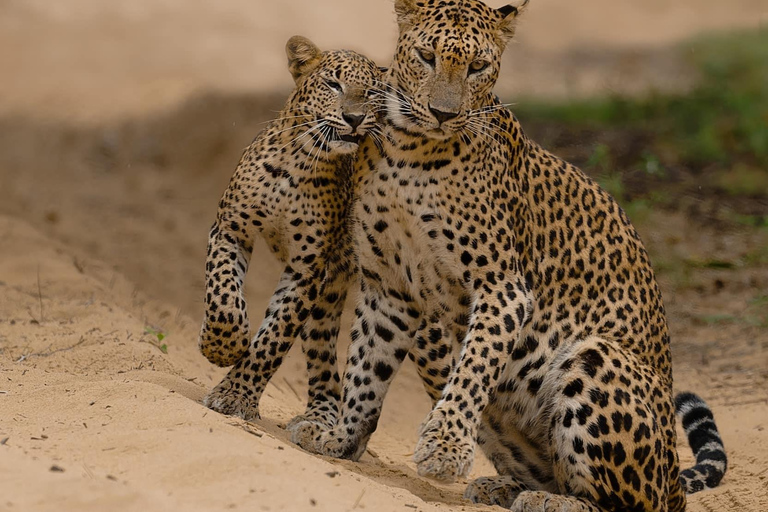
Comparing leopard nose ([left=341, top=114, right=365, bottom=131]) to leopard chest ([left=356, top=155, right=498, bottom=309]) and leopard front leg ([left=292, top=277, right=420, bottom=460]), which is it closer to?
leopard chest ([left=356, top=155, right=498, bottom=309])

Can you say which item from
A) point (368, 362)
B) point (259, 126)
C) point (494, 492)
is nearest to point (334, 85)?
point (368, 362)

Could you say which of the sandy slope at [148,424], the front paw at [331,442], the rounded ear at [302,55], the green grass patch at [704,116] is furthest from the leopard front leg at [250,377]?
the green grass patch at [704,116]

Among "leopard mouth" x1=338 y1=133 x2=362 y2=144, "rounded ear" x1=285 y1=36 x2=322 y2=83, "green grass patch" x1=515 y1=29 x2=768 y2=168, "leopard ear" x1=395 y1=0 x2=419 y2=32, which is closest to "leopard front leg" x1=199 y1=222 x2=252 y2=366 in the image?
"leopard mouth" x1=338 y1=133 x2=362 y2=144

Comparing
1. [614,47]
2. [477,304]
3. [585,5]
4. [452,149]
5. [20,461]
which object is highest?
[585,5]

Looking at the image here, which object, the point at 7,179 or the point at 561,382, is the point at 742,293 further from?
the point at 7,179

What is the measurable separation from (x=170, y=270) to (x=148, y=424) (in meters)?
6.83

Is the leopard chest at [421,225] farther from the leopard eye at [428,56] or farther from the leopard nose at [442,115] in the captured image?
the leopard eye at [428,56]

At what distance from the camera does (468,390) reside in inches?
246

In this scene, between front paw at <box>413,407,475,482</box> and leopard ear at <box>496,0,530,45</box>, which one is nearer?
front paw at <box>413,407,475,482</box>

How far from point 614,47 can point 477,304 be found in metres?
21.2

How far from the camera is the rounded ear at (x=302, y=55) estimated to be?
25.3 ft

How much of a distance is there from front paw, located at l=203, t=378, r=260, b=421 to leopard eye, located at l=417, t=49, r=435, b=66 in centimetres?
236

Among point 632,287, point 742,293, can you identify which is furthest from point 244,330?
point 742,293

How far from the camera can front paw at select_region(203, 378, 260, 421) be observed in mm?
7043
